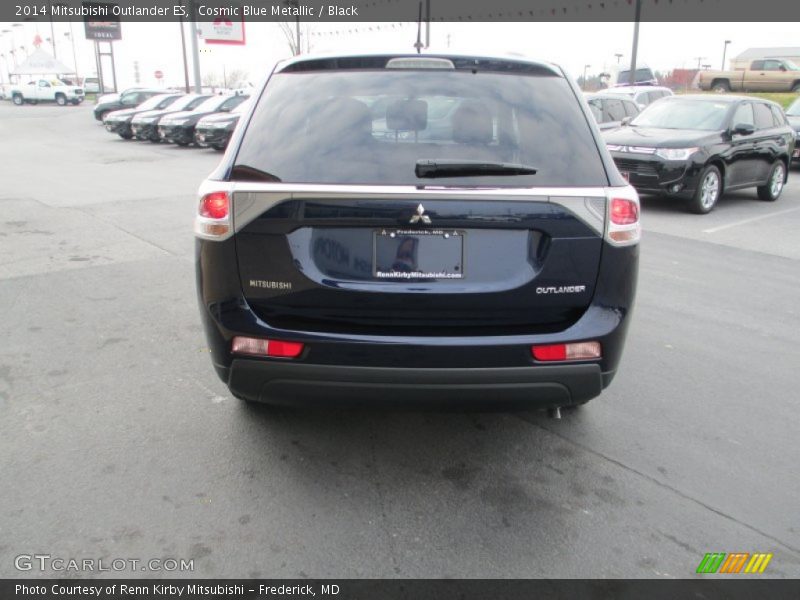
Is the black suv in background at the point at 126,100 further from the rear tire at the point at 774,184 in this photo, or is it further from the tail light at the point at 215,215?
the tail light at the point at 215,215

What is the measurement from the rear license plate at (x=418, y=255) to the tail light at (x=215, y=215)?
0.63 metres

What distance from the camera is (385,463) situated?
10.9ft

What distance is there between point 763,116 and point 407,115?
11182mm

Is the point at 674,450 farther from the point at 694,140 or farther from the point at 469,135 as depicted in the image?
the point at 694,140

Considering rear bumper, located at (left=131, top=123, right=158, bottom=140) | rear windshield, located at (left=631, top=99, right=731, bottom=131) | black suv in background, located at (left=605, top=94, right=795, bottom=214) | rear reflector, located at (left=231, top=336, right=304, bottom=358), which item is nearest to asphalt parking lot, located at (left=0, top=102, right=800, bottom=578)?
rear reflector, located at (left=231, top=336, right=304, bottom=358)

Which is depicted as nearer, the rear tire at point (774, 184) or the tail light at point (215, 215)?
the tail light at point (215, 215)

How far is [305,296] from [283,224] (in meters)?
0.31

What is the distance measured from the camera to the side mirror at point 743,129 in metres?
10.7

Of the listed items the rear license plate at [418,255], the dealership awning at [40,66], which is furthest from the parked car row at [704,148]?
the dealership awning at [40,66]

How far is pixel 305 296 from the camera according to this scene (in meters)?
2.76

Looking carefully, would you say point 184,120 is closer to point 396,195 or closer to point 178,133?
point 178,133

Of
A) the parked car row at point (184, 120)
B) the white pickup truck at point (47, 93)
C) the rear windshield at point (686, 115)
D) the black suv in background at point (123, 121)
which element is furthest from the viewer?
the white pickup truck at point (47, 93)

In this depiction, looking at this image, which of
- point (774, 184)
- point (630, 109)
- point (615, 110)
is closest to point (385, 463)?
point (774, 184)
